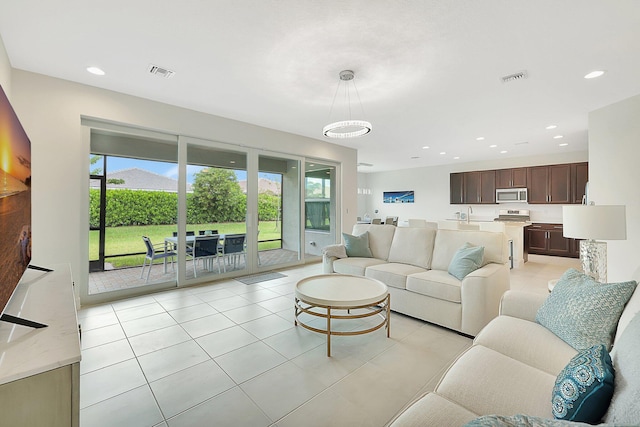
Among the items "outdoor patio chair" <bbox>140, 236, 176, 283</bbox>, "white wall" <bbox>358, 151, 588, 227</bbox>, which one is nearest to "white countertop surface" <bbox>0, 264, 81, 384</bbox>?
"outdoor patio chair" <bbox>140, 236, 176, 283</bbox>

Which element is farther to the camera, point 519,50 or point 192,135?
point 192,135

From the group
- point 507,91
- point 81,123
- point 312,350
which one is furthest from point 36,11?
point 507,91

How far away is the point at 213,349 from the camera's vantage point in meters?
2.49

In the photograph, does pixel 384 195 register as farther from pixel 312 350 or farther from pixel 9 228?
pixel 9 228

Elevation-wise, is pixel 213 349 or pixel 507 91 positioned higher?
pixel 507 91

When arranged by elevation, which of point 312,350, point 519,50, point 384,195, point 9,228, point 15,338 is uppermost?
point 519,50

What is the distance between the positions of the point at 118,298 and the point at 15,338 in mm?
3100

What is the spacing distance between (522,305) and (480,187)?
7.44 m

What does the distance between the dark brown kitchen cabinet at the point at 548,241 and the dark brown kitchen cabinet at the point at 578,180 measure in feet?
2.68

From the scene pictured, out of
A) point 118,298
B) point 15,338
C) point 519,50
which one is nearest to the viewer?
point 15,338

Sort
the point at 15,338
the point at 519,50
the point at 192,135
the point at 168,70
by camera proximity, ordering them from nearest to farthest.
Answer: the point at 15,338 → the point at 519,50 → the point at 168,70 → the point at 192,135

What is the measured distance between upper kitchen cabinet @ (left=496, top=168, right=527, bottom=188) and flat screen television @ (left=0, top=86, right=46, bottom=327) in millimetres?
9555

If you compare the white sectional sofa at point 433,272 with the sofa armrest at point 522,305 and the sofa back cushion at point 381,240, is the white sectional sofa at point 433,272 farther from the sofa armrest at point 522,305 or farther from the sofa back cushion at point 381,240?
the sofa armrest at point 522,305

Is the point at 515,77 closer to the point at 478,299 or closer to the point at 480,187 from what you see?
the point at 478,299
